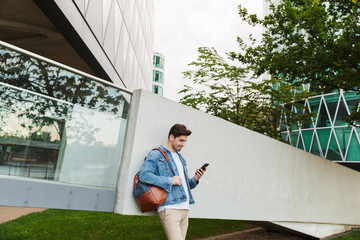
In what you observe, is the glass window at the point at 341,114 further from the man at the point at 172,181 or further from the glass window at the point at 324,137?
the man at the point at 172,181

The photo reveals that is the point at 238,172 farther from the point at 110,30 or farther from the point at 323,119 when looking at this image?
the point at 323,119

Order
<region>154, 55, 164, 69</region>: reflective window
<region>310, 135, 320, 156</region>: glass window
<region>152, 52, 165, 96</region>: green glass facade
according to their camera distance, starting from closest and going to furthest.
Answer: <region>310, 135, 320, 156</region>: glass window < <region>152, 52, 165, 96</region>: green glass facade < <region>154, 55, 164, 69</region>: reflective window

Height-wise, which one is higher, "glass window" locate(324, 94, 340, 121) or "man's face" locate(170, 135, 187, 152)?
"glass window" locate(324, 94, 340, 121)

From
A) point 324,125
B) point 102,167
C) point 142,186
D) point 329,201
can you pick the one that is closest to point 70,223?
point 102,167

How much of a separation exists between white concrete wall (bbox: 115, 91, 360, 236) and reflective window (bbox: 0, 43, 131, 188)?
268mm

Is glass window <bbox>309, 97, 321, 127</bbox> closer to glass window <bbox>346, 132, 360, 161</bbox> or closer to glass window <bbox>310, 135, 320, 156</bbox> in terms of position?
glass window <bbox>310, 135, 320, 156</bbox>

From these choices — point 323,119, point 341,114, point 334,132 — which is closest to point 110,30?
point 341,114

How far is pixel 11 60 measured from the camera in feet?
10.7

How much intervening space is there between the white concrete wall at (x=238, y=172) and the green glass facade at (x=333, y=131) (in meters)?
12.1

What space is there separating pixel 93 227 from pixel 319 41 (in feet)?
25.6

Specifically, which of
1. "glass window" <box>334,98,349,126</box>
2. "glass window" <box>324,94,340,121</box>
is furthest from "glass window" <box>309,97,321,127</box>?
"glass window" <box>334,98,349,126</box>

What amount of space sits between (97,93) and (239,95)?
11.7 metres

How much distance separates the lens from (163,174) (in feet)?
12.2

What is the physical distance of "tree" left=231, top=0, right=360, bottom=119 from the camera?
26.2ft
